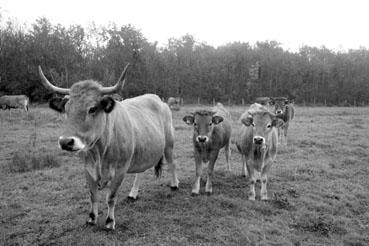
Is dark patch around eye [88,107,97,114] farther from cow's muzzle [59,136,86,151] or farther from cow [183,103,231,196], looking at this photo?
cow [183,103,231,196]

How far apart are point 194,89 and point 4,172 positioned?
39.6m

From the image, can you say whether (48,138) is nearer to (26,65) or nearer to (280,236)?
(280,236)

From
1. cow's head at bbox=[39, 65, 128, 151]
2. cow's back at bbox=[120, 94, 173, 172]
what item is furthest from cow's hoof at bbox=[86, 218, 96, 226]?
cow's head at bbox=[39, 65, 128, 151]

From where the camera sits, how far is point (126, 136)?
5.32m

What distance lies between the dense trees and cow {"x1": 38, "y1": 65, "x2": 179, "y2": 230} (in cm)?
2343

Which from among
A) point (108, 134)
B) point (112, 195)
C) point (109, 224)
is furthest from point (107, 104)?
point (109, 224)

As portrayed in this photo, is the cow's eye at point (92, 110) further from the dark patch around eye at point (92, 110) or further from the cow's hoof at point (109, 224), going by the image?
the cow's hoof at point (109, 224)

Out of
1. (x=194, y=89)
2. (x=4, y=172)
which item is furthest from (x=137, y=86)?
(x=4, y=172)

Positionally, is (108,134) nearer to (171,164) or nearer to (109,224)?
(109,224)

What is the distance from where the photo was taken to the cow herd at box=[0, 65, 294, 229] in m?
4.28

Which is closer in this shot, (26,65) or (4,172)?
(4,172)

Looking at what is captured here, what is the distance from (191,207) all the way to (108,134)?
2.77m

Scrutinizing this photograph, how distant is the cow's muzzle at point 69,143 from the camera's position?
3.96 metres

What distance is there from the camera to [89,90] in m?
4.38
